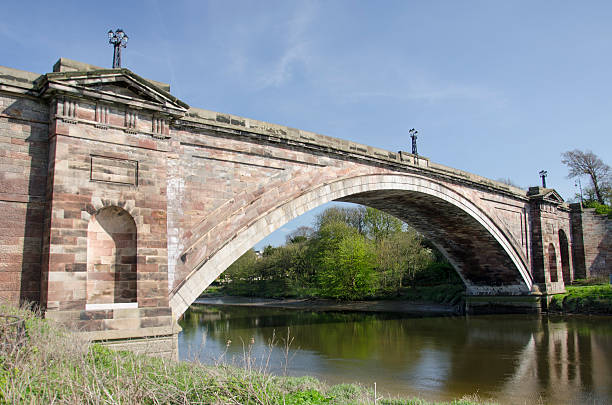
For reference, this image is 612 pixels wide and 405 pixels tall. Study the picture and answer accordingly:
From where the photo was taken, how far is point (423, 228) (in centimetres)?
2558

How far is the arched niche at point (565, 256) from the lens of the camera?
29.4 meters

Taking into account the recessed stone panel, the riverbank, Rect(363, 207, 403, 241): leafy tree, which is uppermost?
Rect(363, 207, 403, 241): leafy tree

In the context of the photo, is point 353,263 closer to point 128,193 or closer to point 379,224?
point 379,224

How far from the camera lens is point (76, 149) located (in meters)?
9.16

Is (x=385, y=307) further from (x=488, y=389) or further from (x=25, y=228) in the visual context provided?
(x=25, y=228)

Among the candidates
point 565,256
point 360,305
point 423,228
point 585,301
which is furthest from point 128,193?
point 565,256

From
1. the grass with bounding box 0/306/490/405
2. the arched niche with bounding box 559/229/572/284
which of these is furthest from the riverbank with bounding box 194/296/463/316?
the grass with bounding box 0/306/490/405

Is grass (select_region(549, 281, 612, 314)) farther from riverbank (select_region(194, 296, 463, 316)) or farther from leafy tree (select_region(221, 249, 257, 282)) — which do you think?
leafy tree (select_region(221, 249, 257, 282))

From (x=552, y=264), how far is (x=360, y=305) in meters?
12.7

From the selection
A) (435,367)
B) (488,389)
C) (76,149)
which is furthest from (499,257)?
(76,149)

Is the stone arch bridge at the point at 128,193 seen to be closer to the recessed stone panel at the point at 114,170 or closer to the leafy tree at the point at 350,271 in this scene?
the recessed stone panel at the point at 114,170

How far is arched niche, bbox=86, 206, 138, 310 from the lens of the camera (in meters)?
9.14

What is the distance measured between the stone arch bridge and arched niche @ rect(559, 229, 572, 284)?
21.4 metres

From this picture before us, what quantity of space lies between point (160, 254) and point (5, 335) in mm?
4545
